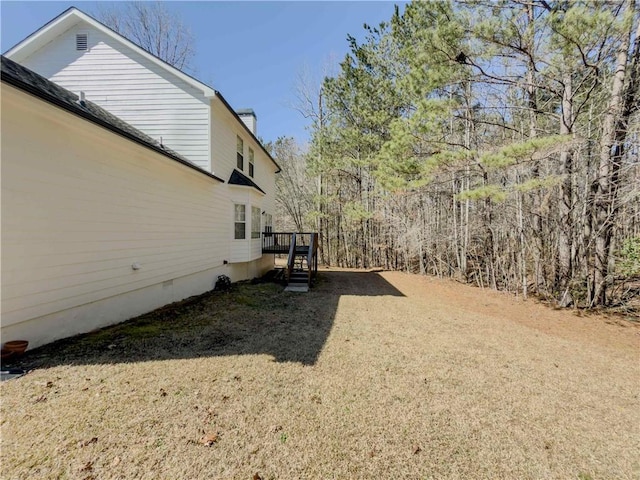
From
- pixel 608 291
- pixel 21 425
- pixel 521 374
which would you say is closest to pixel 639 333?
pixel 608 291

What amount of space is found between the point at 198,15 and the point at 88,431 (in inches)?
518

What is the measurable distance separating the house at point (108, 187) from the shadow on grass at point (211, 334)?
42 centimetres

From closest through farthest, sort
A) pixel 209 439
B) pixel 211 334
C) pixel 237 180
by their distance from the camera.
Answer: pixel 209 439, pixel 211 334, pixel 237 180

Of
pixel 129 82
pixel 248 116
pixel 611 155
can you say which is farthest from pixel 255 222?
pixel 611 155

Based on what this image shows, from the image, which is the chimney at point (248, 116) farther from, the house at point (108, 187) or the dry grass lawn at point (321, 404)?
the dry grass lawn at point (321, 404)

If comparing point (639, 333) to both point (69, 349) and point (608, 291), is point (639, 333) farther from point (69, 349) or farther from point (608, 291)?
point (69, 349)

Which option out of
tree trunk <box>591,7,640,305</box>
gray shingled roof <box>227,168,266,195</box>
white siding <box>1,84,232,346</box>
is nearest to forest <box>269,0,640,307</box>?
tree trunk <box>591,7,640,305</box>

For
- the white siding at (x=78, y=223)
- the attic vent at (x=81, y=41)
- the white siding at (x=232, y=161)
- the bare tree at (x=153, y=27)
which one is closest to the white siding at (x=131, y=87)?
the attic vent at (x=81, y=41)

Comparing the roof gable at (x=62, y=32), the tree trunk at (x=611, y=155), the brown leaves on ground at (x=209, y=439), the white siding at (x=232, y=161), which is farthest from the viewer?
the white siding at (x=232, y=161)

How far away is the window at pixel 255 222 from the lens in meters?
10.4

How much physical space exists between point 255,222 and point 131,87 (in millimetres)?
5536

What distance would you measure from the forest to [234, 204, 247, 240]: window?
510 centimetres

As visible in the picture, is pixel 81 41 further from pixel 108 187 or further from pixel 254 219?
pixel 254 219

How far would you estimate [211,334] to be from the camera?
15.5ft
